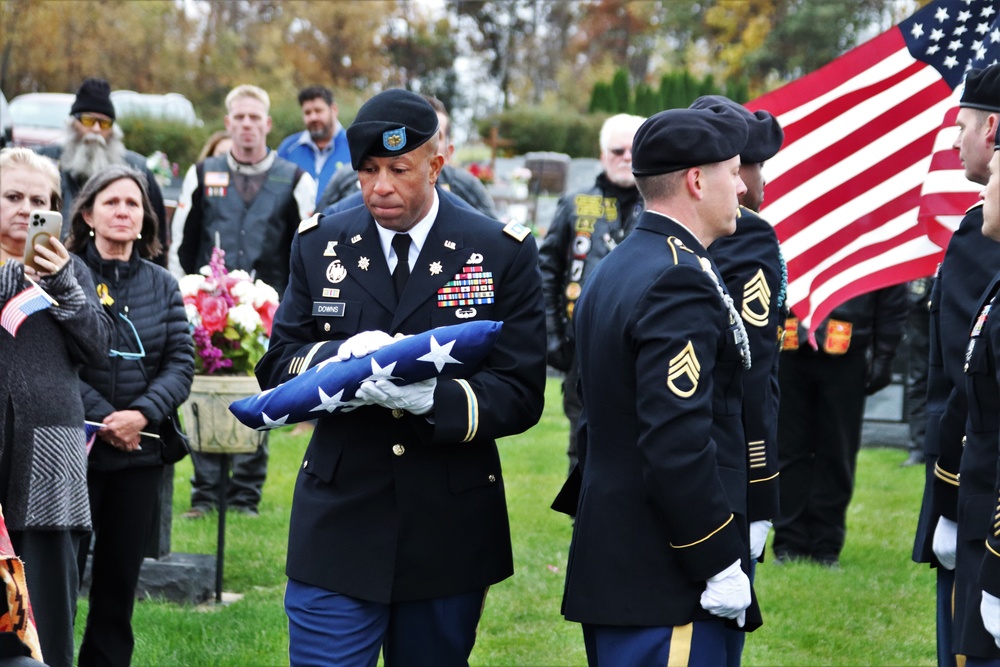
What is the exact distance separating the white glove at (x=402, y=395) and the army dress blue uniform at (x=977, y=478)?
1.54 meters

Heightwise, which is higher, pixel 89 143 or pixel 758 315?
pixel 89 143

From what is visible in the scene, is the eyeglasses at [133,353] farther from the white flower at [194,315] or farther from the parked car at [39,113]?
the parked car at [39,113]

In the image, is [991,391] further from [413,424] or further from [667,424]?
[413,424]

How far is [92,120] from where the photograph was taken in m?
9.05

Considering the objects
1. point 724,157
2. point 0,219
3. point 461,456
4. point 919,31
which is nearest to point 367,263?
point 461,456

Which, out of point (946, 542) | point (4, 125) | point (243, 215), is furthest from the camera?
point (4, 125)

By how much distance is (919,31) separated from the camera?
671 centimetres

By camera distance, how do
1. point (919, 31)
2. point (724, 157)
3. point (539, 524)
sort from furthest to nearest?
point (539, 524) < point (919, 31) < point (724, 157)

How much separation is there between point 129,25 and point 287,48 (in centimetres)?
886

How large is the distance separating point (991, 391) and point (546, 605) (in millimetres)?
3659

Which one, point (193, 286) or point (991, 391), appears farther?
point (193, 286)

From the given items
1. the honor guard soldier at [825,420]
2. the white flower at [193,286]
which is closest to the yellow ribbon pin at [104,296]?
the white flower at [193,286]

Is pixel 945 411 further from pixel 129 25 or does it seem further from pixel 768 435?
pixel 129 25

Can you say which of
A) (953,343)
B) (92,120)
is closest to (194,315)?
(92,120)
